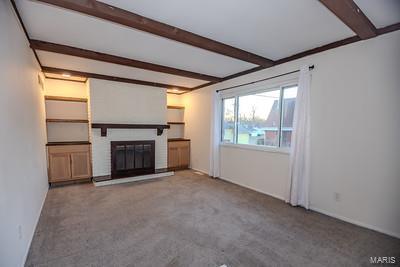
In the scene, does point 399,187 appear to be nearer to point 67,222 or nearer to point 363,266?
point 363,266

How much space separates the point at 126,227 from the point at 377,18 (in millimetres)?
3819

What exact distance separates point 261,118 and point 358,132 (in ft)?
5.40

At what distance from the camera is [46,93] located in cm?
450

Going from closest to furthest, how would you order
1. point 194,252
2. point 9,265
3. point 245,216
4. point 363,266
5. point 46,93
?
point 9,265 < point 363,266 < point 194,252 < point 245,216 < point 46,93

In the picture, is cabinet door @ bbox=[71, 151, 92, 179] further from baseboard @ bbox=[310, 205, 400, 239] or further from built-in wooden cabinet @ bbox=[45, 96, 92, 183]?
baseboard @ bbox=[310, 205, 400, 239]

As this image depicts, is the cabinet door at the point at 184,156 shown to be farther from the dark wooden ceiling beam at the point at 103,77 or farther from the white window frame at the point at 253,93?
the dark wooden ceiling beam at the point at 103,77

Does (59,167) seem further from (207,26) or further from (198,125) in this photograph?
(207,26)

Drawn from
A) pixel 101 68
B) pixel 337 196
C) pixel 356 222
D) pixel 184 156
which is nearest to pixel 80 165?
pixel 101 68

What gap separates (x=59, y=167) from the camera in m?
4.13

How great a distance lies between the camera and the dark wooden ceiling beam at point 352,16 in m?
1.73

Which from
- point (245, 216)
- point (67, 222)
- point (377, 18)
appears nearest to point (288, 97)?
point (377, 18)

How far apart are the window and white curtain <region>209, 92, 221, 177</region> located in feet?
0.53

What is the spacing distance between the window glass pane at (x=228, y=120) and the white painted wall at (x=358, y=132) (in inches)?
60.5

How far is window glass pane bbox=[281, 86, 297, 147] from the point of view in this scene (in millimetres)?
3385
